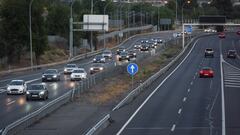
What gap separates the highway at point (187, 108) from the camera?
3155cm

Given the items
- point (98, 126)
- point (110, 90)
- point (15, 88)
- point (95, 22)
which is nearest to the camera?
A: point (98, 126)

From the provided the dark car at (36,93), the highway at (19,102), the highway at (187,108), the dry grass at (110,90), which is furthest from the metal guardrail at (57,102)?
the highway at (187,108)

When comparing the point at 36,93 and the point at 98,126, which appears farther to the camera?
the point at 36,93

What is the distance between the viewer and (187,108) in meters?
41.9

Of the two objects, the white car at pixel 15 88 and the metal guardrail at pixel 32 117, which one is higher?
the metal guardrail at pixel 32 117

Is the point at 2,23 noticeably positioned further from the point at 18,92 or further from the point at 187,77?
the point at 18,92

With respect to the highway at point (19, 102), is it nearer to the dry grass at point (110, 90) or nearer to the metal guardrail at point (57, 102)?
the metal guardrail at point (57, 102)

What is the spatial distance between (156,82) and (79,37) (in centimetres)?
6619

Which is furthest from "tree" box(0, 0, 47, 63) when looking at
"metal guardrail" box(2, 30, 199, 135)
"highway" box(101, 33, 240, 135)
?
"highway" box(101, 33, 240, 135)

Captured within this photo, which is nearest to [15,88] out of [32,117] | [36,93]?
[36,93]

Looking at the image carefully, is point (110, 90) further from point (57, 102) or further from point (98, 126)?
point (98, 126)

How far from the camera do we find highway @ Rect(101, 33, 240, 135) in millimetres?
31547

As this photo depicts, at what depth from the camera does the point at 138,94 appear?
50.8 m

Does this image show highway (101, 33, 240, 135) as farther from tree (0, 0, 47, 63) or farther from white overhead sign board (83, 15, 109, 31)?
white overhead sign board (83, 15, 109, 31)
